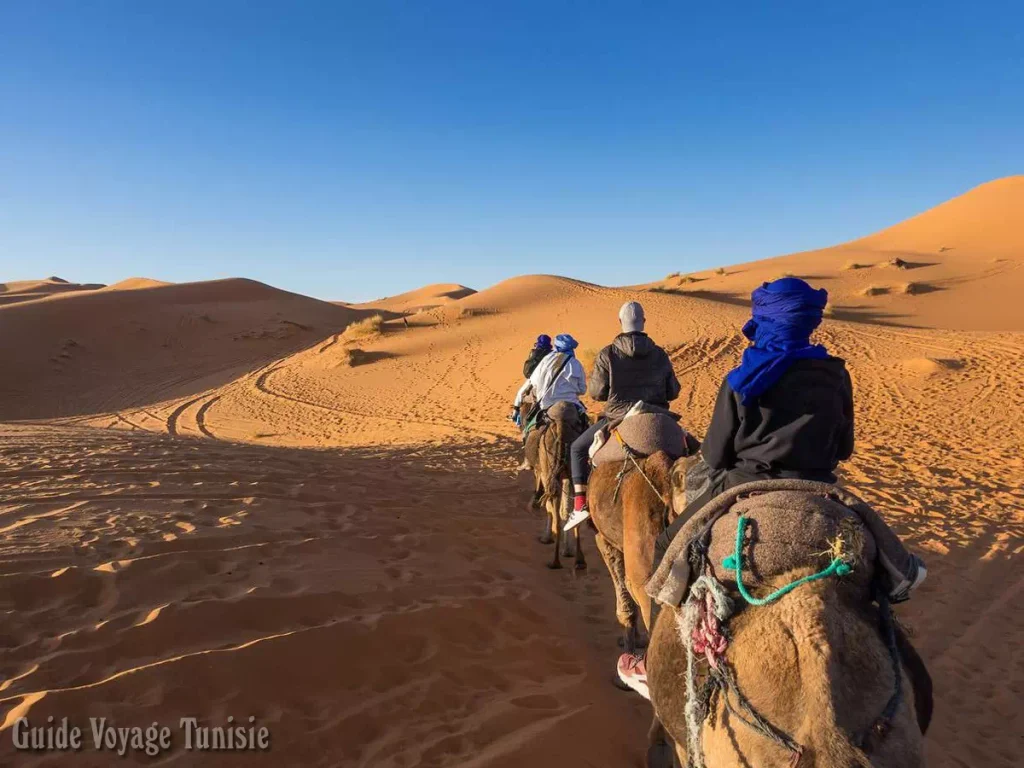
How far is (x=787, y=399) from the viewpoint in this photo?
250 cm

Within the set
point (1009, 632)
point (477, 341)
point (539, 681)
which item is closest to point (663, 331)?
point (477, 341)

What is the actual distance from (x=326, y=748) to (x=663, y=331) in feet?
69.6

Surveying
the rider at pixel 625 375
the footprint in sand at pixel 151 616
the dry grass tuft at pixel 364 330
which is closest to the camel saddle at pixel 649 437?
the rider at pixel 625 375

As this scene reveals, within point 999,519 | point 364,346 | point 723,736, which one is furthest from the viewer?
point 364,346

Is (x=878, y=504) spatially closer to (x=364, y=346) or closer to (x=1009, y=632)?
(x=1009, y=632)

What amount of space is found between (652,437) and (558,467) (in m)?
2.23

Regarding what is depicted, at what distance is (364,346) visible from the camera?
29.8 m

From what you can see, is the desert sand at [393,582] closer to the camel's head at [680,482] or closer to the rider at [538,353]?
the camel's head at [680,482]

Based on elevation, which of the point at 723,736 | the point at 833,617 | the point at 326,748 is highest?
the point at 833,617

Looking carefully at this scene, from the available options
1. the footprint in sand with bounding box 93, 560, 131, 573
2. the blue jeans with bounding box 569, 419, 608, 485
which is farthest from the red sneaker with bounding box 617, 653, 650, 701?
the footprint in sand with bounding box 93, 560, 131, 573

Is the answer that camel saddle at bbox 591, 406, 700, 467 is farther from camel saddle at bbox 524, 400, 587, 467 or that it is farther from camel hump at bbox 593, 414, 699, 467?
camel saddle at bbox 524, 400, 587, 467

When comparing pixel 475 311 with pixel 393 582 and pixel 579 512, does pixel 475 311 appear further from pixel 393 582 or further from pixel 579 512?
pixel 579 512

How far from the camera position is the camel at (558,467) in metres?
6.49

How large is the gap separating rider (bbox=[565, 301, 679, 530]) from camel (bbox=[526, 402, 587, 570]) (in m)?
1.16
